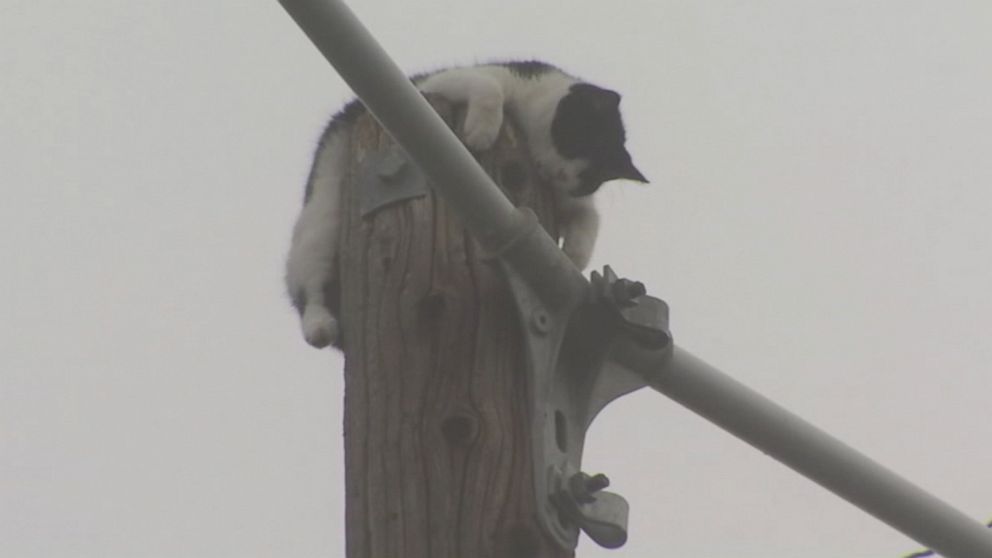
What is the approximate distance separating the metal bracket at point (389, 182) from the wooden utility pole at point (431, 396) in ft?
0.07

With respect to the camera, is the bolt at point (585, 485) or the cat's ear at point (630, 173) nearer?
the bolt at point (585, 485)

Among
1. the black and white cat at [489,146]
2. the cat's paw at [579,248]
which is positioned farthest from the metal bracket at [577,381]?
the cat's paw at [579,248]

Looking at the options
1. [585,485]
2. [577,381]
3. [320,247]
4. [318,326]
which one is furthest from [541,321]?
[318,326]

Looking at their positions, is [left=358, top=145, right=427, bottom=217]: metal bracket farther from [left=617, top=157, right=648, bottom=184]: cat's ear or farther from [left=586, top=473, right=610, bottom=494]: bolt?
[left=617, top=157, right=648, bottom=184]: cat's ear

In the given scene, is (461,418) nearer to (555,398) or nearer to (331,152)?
(555,398)

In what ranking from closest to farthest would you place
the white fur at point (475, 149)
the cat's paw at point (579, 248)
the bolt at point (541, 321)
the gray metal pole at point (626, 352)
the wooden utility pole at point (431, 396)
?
the gray metal pole at point (626, 352) < the wooden utility pole at point (431, 396) < the bolt at point (541, 321) < the white fur at point (475, 149) < the cat's paw at point (579, 248)

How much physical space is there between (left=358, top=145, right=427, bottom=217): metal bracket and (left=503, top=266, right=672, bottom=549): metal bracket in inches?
12.1

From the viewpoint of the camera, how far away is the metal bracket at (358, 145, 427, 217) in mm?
3031

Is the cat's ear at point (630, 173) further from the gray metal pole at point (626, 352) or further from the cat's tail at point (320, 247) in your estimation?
the gray metal pole at point (626, 352)

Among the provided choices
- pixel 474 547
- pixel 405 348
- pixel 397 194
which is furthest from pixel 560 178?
pixel 474 547

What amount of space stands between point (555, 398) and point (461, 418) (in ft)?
0.73

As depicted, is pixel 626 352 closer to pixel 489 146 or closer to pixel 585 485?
pixel 585 485

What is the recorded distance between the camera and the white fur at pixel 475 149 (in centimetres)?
342

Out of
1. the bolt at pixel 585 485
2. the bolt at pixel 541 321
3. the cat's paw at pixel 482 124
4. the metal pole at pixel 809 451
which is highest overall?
the cat's paw at pixel 482 124
